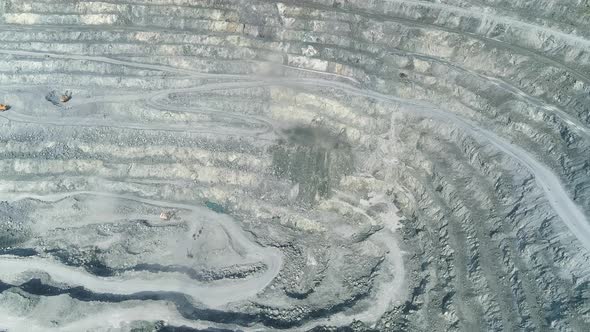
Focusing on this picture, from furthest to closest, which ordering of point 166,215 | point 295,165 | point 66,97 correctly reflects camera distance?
point 66,97
point 295,165
point 166,215

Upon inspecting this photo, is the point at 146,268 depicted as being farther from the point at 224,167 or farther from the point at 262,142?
the point at 262,142

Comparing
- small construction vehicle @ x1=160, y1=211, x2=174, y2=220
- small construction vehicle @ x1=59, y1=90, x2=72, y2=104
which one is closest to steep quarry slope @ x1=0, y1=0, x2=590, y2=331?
small construction vehicle @ x1=160, y1=211, x2=174, y2=220

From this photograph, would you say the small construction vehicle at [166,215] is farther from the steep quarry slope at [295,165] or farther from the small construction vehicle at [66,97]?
the small construction vehicle at [66,97]

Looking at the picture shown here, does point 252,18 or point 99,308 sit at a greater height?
point 252,18

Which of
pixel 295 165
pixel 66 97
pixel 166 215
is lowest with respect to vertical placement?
pixel 166 215

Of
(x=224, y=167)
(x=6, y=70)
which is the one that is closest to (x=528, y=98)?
(x=224, y=167)

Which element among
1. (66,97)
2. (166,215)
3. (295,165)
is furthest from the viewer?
(66,97)

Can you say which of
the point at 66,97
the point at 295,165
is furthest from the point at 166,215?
the point at 66,97

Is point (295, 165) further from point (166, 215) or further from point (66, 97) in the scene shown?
point (66, 97)

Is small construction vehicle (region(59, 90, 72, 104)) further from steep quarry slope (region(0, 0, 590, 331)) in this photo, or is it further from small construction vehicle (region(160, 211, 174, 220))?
small construction vehicle (region(160, 211, 174, 220))
